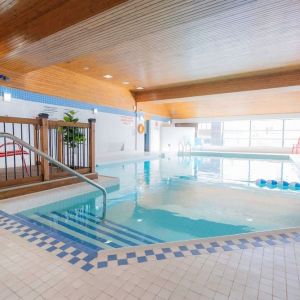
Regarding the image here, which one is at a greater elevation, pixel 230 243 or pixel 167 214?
pixel 230 243

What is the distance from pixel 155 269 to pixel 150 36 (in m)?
4.45

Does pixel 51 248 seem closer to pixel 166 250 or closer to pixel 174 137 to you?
pixel 166 250

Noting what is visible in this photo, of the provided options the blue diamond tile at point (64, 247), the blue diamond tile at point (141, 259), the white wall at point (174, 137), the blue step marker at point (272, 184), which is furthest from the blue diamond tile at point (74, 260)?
the white wall at point (174, 137)

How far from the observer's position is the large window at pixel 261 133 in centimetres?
1330

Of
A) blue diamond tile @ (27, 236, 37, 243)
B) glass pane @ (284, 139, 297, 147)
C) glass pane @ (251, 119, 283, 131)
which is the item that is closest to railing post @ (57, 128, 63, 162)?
blue diamond tile @ (27, 236, 37, 243)


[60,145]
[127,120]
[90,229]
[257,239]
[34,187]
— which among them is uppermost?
[127,120]

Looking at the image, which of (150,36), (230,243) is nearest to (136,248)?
(230,243)

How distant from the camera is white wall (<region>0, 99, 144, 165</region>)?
6016 millimetres

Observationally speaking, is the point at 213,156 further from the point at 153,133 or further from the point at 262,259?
the point at 262,259

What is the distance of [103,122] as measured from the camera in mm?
8938

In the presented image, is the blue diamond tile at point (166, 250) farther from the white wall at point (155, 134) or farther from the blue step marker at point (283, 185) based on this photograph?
the white wall at point (155, 134)

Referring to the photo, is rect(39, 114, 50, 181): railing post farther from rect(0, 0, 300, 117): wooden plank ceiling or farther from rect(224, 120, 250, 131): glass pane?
rect(224, 120, 250, 131): glass pane

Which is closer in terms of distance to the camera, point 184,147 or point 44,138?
point 44,138

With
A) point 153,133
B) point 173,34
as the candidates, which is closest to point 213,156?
point 153,133
